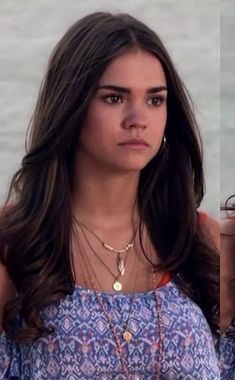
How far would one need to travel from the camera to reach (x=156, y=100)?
99 centimetres

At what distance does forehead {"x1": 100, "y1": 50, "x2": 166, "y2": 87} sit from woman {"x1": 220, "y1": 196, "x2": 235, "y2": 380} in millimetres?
213

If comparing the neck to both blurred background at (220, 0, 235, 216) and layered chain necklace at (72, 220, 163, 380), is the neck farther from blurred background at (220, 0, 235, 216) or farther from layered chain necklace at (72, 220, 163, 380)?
blurred background at (220, 0, 235, 216)

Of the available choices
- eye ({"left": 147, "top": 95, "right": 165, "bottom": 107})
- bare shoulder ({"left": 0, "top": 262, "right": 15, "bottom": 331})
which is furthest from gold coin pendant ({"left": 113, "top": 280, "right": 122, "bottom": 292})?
eye ({"left": 147, "top": 95, "right": 165, "bottom": 107})

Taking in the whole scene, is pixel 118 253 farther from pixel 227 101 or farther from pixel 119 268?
pixel 227 101

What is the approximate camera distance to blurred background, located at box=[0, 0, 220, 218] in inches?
38.4

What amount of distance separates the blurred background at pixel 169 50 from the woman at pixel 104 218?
0.06ft

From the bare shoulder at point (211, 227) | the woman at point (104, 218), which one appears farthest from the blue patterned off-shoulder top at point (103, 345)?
the bare shoulder at point (211, 227)

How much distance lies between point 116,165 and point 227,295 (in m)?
0.24

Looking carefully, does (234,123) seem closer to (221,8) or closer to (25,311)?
(221,8)

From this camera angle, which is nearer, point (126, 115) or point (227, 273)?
point (126, 115)

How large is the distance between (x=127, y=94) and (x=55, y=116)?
91 millimetres

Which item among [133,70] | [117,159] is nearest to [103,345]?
[117,159]

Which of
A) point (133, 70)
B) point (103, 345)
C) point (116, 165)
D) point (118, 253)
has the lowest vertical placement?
point (103, 345)

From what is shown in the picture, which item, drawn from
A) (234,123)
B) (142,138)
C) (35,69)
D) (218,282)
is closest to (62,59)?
(35,69)
